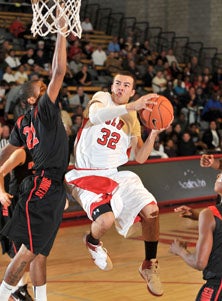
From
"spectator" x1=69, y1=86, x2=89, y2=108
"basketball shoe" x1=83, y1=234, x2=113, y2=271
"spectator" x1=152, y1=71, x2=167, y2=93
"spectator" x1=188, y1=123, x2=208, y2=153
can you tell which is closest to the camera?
"basketball shoe" x1=83, y1=234, x2=113, y2=271

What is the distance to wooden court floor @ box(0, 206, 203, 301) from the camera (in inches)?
281

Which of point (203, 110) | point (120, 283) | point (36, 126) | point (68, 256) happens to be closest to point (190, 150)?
point (203, 110)

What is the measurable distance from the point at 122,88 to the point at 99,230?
1.35m

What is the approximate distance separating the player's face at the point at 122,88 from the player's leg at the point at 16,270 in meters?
1.74

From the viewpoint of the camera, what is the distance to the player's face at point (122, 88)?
6406 millimetres

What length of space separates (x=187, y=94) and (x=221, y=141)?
7.51ft

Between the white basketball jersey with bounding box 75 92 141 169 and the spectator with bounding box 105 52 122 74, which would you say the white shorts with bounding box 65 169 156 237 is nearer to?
the white basketball jersey with bounding box 75 92 141 169

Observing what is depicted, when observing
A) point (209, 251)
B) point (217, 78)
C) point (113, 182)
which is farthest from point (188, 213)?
point (217, 78)

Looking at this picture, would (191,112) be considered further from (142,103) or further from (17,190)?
(142,103)

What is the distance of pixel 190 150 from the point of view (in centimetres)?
1515

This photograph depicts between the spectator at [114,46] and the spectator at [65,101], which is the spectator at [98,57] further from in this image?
the spectator at [65,101]

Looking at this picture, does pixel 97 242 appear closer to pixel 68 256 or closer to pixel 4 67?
pixel 68 256

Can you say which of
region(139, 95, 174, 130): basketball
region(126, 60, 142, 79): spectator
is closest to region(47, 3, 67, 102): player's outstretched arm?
region(139, 95, 174, 130): basketball

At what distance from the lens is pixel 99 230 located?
20.8ft
